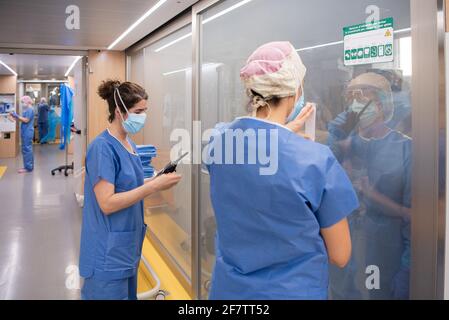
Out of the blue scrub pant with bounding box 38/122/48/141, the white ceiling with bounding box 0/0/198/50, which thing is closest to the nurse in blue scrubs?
the white ceiling with bounding box 0/0/198/50

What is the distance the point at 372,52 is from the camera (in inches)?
58.4

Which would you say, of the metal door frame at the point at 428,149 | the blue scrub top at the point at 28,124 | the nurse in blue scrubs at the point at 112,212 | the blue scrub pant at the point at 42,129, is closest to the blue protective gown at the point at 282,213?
the metal door frame at the point at 428,149

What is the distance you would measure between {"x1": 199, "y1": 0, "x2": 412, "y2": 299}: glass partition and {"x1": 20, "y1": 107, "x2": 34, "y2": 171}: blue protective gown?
24.0ft

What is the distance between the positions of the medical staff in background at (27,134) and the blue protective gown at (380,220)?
7.82 meters

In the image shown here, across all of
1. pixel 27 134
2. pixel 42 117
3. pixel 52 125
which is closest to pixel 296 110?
pixel 27 134

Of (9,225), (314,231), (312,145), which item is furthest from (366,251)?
(9,225)

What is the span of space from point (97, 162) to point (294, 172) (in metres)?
1.04

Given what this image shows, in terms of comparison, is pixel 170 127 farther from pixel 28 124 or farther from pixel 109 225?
pixel 28 124

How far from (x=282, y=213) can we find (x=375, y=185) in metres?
0.54

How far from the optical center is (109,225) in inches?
75.3

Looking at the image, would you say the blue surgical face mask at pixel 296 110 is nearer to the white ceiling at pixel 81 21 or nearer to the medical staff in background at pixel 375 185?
the medical staff in background at pixel 375 185

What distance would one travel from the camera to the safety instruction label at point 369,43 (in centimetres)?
143

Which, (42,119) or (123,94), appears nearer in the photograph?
(123,94)

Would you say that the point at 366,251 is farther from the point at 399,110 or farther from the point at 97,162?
the point at 97,162
